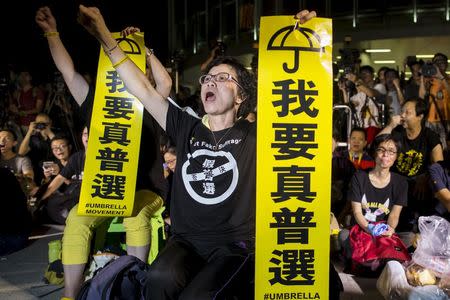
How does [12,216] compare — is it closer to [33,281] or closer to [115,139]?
[33,281]

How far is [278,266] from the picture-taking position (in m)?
2.80

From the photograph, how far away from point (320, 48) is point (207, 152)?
0.70 m

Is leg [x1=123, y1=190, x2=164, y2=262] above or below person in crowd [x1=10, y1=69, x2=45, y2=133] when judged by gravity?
below

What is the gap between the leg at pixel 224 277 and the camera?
267 centimetres

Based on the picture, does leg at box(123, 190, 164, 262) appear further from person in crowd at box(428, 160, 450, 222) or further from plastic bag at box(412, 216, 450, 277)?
person in crowd at box(428, 160, 450, 222)

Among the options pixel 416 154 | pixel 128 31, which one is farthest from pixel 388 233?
pixel 128 31

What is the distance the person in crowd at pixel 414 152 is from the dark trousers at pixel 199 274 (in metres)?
3.27

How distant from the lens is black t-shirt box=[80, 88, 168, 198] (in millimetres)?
4180

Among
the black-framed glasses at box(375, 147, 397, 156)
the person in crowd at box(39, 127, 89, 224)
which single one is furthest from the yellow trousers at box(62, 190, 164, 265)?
the person in crowd at box(39, 127, 89, 224)

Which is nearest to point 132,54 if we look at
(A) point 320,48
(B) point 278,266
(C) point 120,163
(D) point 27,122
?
(C) point 120,163

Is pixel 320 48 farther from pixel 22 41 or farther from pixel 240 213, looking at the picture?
pixel 22 41

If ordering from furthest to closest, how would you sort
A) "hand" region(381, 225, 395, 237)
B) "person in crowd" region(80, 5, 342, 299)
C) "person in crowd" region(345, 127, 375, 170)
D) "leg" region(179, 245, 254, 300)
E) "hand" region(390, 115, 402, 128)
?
"person in crowd" region(345, 127, 375, 170) → "hand" region(390, 115, 402, 128) → "hand" region(381, 225, 395, 237) → "person in crowd" region(80, 5, 342, 299) → "leg" region(179, 245, 254, 300)

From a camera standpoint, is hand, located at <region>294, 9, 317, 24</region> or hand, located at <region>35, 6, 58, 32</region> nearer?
hand, located at <region>294, 9, 317, 24</region>

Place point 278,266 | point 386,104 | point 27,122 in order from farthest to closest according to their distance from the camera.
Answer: point 27,122, point 386,104, point 278,266
